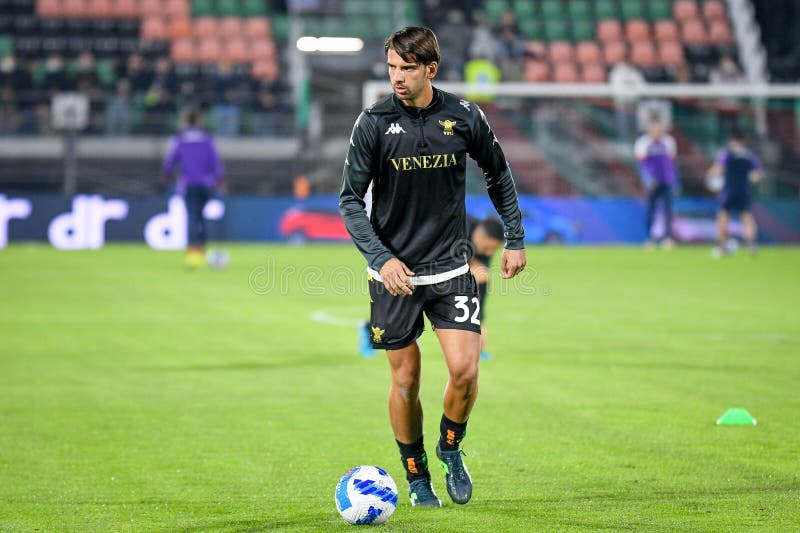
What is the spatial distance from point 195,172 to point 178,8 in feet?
46.6

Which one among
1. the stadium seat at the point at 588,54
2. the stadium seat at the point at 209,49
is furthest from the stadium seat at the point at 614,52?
the stadium seat at the point at 209,49

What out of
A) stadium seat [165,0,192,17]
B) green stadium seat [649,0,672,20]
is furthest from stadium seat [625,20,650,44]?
stadium seat [165,0,192,17]

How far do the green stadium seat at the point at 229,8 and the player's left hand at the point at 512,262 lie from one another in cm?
2994

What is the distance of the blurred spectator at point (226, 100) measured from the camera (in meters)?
29.2

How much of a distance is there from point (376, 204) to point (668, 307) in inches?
407

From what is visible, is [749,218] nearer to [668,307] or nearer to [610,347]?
[668,307]

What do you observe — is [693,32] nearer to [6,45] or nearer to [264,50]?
[264,50]

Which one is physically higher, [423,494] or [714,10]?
[714,10]

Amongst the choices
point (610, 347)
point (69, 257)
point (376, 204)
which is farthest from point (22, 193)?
point (376, 204)

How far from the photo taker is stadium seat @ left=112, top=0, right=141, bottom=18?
3325 centimetres

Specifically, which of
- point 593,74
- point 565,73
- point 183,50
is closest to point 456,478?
point 183,50

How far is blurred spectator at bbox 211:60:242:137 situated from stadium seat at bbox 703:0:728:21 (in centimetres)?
1391

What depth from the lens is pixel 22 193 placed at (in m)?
26.9

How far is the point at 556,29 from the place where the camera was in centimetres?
3541
